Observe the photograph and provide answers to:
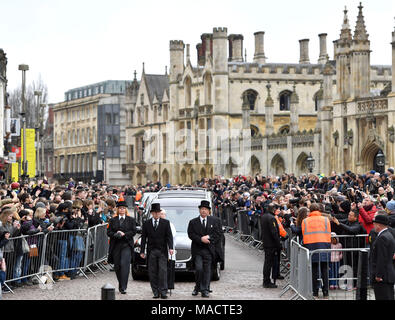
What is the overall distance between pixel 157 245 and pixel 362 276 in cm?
407

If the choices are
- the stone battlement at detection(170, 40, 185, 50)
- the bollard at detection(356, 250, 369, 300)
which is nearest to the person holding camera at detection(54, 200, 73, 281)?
the bollard at detection(356, 250, 369, 300)

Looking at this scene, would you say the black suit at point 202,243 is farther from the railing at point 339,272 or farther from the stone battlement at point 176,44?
the stone battlement at point 176,44

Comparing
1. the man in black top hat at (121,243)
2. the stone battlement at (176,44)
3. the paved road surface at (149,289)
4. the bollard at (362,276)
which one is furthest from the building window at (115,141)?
the bollard at (362,276)

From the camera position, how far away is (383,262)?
12.9m

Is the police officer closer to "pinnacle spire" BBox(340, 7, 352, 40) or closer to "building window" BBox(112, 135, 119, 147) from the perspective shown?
"pinnacle spire" BBox(340, 7, 352, 40)

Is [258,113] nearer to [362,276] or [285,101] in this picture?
[285,101]

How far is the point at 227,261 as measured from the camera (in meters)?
24.3

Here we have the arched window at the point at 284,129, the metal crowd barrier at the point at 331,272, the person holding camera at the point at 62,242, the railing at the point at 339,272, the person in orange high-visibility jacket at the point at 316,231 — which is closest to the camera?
the railing at the point at 339,272

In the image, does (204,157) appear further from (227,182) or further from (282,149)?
(227,182)

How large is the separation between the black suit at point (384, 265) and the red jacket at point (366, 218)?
478 centimetres

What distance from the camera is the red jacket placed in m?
17.8

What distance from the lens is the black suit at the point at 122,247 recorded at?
1725cm
